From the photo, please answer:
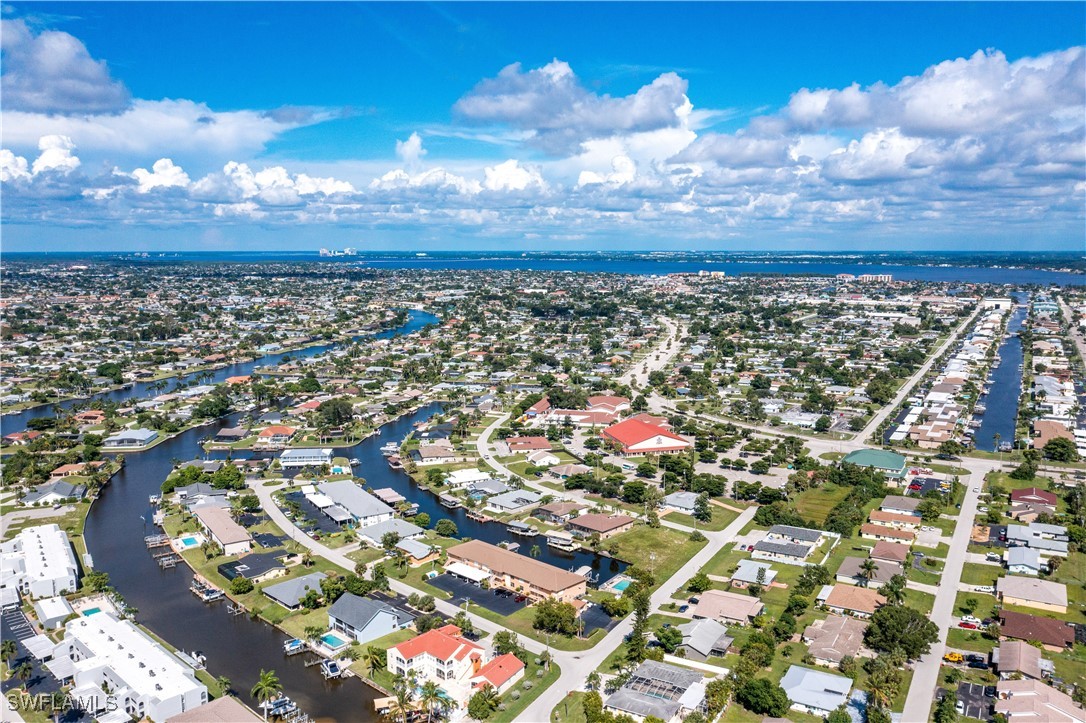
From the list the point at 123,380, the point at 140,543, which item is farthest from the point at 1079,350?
the point at 123,380

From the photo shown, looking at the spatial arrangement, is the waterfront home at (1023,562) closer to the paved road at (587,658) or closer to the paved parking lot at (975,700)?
the paved parking lot at (975,700)

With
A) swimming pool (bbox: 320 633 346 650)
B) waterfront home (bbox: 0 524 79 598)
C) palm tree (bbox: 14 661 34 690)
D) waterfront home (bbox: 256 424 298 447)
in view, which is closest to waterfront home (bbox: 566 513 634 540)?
swimming pool (bbox: 320 633 346 650)

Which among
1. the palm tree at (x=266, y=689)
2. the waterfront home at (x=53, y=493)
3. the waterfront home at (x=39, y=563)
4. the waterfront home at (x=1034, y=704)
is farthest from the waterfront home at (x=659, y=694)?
the waterfront home at (x=53, y=493)

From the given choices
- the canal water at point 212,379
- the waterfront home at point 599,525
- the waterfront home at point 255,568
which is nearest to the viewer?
the waterfront home at point 255,568

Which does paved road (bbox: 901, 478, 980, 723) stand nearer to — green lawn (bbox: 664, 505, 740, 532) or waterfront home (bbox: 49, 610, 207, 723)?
green lawn (bbox: 664, 505, 740, 532)

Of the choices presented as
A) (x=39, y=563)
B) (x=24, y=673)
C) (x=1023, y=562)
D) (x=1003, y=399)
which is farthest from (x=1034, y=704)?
(x=1003, y=399)

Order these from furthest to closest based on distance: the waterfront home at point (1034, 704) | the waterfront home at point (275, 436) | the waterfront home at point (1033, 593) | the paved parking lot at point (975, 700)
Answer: the waterfront home at point (275, 436), the waterfront home at point (1033, 593), the paved parking lot at point (975, 700), the waterfront home at point (1034, 704)

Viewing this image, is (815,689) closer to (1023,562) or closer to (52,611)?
(1023,562)

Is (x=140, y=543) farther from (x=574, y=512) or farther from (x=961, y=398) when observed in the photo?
(x=961, y=398)
